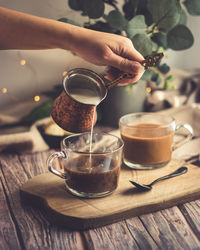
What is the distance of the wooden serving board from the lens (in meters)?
0.97

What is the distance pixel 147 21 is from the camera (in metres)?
1.50

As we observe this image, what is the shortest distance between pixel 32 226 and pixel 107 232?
198 mm

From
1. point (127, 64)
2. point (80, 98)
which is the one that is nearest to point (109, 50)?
point (127, 64)

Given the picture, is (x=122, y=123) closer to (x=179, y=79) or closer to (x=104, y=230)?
(x=104, y=230)

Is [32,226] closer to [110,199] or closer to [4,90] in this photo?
[110,199]

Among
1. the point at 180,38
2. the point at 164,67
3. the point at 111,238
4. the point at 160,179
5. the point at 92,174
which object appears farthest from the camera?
the point at 164,67

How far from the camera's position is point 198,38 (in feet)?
7.09

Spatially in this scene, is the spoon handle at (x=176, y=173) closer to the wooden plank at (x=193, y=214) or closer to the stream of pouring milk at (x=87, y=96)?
the wooden plank at (x=193, y=214)

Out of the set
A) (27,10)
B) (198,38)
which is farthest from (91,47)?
(198,38)

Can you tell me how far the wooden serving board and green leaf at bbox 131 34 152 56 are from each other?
0.47 meters

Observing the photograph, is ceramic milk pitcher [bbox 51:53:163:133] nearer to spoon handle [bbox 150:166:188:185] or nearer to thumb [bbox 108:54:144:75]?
thumb [bbox 108:54:144:75]

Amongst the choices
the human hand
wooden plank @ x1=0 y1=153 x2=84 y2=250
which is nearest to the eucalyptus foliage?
the human hand

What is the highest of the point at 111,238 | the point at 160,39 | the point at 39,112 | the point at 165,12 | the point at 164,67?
the point at 165,12

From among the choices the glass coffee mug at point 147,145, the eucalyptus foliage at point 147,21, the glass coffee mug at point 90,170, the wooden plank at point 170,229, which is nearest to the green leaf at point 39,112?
the eucalyptus foliage at point 147,21
